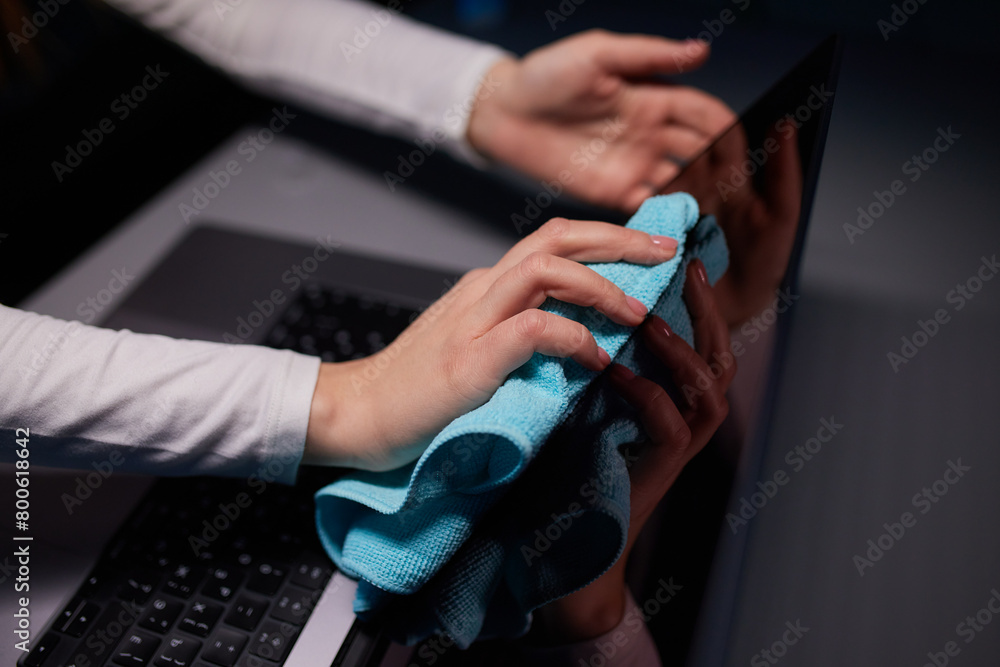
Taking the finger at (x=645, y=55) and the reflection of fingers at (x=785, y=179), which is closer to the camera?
the reflection of fingers at (x=785, y=179)

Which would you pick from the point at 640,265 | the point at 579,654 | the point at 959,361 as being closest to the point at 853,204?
the point at 959,361

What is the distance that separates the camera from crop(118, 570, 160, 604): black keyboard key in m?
0.39

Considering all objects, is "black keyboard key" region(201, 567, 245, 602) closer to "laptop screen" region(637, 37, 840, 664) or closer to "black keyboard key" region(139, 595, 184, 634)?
"black keyboard key" region(139, 595, 184, 634)

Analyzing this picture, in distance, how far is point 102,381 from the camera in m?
0.41

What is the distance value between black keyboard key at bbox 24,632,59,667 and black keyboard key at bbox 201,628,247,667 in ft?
0.28

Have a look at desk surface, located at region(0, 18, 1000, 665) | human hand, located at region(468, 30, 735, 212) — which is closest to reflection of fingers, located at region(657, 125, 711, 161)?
human hand, located at region(468, 30, 735, 212)

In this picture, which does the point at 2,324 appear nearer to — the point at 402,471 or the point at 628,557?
the point at 402,471

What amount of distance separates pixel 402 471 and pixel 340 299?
0.67 feet
